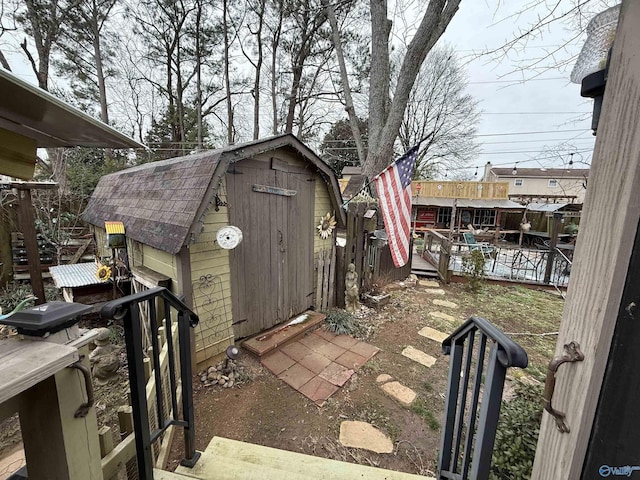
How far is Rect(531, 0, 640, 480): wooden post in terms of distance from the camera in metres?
0.69

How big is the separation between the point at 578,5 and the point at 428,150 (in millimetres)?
20425

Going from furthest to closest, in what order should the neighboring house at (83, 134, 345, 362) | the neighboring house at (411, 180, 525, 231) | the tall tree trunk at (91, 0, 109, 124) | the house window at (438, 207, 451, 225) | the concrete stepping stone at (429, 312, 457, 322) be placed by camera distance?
the house window at (438, 207, 451, 225), the neighboring house at (411, 180, 525, 231), the tall tree trunk at (91, 0, 109, 124), the concrete stepping stone at (429, 312, 457, 322), the neighboring house at (83, 134, 345, 362)

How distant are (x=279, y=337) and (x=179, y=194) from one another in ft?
8.34

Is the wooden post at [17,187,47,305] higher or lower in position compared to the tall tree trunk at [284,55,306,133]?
lower

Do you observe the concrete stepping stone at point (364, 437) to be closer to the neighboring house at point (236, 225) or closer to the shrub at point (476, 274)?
the neighboring house at point (236, 225)

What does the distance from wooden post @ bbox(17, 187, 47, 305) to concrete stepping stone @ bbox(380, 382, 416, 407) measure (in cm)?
677

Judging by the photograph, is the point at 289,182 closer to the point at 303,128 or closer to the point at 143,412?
the point at 143,412

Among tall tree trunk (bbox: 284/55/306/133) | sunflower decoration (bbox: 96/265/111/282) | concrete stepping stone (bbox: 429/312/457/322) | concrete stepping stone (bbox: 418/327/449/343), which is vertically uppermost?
tall tree trunk (bbox: 284/55/306/133)

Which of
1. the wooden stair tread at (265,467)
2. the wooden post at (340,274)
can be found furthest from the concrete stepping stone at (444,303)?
the wooden stair tread at (265,467)

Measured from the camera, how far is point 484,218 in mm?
18062

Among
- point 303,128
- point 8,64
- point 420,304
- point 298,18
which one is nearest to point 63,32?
point 8,64

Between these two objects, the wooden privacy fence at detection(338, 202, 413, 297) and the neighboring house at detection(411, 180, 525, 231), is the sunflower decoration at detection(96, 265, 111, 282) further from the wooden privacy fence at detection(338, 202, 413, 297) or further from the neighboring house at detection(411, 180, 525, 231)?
the neighboring house at detection(411, 180, 525, 231)

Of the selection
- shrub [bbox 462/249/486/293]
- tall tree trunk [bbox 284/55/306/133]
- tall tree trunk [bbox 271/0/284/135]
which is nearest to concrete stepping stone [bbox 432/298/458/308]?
shrub [bbox 462/249/486/293]

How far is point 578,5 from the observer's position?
1938 millimetres
